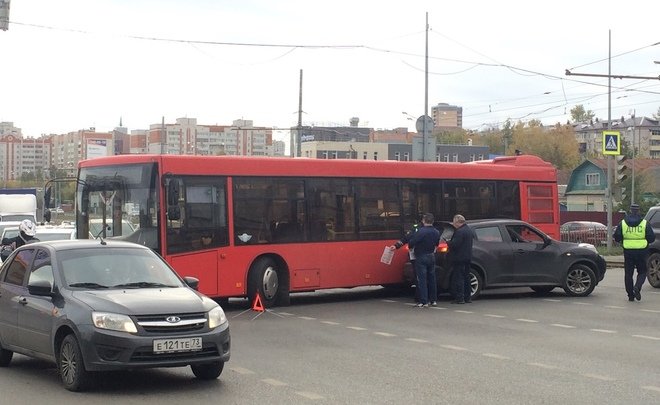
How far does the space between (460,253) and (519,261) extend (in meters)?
1.83

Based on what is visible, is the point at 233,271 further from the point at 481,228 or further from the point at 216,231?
the point at 481,228

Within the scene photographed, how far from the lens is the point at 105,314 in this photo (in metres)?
9.12

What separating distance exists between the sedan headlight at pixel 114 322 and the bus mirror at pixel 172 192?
7.48m

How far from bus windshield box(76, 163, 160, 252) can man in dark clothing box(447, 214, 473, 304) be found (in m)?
5.99

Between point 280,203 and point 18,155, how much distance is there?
15879 centimetres

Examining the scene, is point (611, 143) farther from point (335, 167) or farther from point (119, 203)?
point (119, 203)

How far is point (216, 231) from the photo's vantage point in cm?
1736

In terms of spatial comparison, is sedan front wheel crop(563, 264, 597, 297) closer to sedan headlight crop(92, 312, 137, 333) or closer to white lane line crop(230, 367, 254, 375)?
white lane line crop(230, 367, 254, 375)

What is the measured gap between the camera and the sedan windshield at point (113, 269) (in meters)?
10.0

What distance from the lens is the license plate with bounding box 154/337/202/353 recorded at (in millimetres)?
9086

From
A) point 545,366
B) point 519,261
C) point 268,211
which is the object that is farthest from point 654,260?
point 545,366

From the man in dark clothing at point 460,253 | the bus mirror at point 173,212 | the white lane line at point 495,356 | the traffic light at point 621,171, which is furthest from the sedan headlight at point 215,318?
the traffic light at point 621,171

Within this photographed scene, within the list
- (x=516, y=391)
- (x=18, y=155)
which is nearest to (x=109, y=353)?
(x=516, y=391)

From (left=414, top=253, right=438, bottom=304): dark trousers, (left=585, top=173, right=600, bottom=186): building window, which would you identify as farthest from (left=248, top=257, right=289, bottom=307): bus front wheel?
(left=585, top=173, right=600, bottom=186): building window
